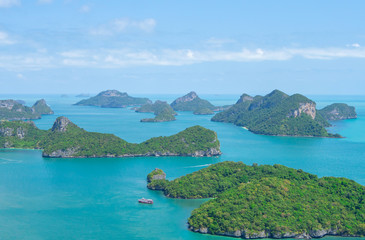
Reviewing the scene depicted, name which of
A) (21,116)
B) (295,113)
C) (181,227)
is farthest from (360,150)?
(21,116)

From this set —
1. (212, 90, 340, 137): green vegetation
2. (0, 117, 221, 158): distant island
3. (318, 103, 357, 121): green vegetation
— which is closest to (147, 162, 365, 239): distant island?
(0, 117, 221, 158): distant island

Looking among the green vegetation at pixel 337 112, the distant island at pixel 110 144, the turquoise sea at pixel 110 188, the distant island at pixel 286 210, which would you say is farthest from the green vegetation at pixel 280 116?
the distant island at pixel 286 210

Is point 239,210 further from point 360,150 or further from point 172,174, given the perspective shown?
point 360,150

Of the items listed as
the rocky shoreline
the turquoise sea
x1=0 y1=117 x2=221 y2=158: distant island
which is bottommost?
the turquoise sea

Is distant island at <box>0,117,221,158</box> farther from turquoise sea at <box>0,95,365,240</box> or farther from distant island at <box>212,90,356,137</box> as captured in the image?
distant island at <box>212,90,356,137</box>

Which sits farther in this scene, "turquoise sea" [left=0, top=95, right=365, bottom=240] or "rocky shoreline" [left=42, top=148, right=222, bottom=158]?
"rocky shoreline" [left=42, top=148, right=222, bottom=158]

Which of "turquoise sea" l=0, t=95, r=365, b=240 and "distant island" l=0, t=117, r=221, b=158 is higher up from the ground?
"distant island" l=0, t=117, r=221, b=158

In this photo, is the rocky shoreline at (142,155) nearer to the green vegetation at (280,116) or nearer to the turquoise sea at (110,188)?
the turquoise sea at (110,188)
